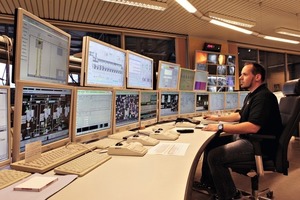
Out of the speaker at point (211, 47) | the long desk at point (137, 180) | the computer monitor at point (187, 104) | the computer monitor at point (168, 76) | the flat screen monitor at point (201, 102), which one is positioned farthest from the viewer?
the speaker at point (211, 47)

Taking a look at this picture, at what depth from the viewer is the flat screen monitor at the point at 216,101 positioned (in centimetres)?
348

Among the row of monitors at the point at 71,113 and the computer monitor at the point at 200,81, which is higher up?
the computer monitor at the point at 200,81

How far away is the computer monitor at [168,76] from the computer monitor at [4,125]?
1.85 m

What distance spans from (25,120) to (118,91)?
84cm

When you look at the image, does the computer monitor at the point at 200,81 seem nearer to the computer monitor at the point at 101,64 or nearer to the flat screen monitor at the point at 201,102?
the flat screen monitor at the point at 201,102

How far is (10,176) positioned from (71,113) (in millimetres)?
507

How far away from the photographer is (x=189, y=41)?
22.2ft

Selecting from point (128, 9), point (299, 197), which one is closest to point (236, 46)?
point (128, 9)

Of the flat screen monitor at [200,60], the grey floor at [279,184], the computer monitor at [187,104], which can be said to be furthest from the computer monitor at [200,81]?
the flat screen monitor at [200,60]

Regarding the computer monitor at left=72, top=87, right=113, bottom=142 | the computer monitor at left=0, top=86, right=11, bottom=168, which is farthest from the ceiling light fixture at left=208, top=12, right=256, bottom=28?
the computer monitor at left=0, top=86, right=11, bottom=168

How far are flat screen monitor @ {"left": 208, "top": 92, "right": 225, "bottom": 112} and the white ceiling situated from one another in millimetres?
2067

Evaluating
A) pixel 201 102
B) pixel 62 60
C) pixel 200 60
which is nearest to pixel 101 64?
pixel 62 60

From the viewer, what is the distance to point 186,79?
3223 millimetres

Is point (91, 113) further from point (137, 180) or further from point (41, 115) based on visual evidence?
point (137, 180)
